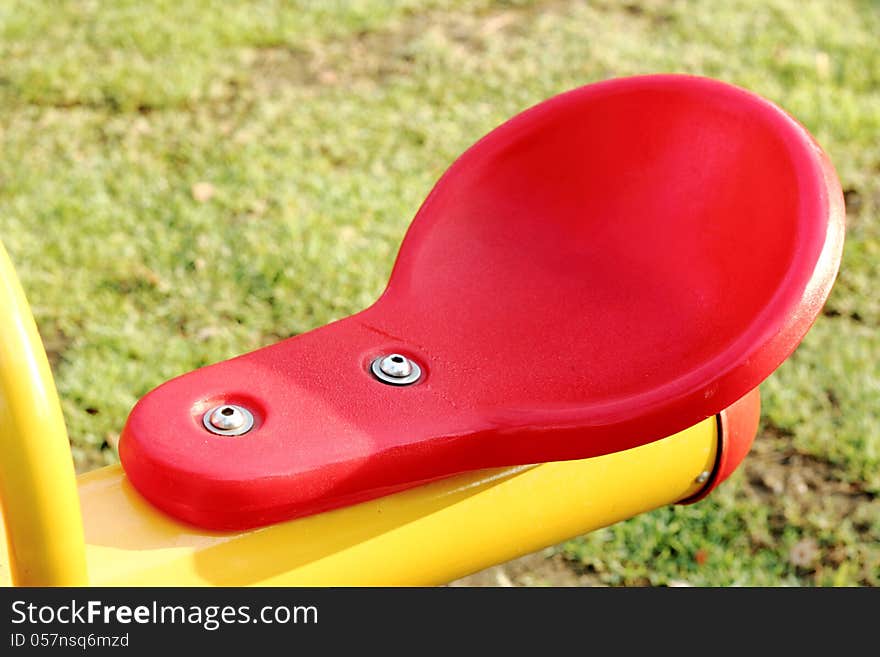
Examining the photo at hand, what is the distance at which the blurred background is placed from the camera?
6.87 ft

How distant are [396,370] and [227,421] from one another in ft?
0.67

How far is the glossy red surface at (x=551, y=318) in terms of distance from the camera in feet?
3.98

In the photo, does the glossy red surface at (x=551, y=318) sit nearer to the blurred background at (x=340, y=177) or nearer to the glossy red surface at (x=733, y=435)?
the glossy red surface at (x=733, y=435)

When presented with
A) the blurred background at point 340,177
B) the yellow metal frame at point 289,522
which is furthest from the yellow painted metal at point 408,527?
the blurred background at point 340,177

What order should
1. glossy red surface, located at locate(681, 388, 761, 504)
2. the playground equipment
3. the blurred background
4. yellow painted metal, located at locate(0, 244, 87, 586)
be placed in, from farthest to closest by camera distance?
the blurred background → glossy red surface, located at locate(681, 388, 761, 504) → the playground equipment → yellow painted metal, located at locate(0, 244, 87, 586)

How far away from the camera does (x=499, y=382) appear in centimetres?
135

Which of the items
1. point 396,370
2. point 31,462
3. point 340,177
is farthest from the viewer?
point 340,177

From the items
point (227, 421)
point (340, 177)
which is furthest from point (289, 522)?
point (340, 177)

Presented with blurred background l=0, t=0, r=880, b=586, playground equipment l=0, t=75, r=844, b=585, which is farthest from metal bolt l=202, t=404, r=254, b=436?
blurred background l=0, t=0, r=880, b=586

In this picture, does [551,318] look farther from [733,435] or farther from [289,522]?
[289,522]

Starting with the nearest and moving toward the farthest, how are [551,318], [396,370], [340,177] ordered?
1. [396,370]
2. [551,318]
3. [340,177]

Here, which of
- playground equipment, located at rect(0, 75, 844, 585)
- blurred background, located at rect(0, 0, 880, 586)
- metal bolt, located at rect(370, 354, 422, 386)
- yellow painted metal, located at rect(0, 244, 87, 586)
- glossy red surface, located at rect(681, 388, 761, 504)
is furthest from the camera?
blurred background, located at rect(0, 0, 880, 586)

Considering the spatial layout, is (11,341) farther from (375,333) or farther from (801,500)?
(801,500)

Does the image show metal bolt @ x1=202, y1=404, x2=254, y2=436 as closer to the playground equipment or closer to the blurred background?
the playground equipment
